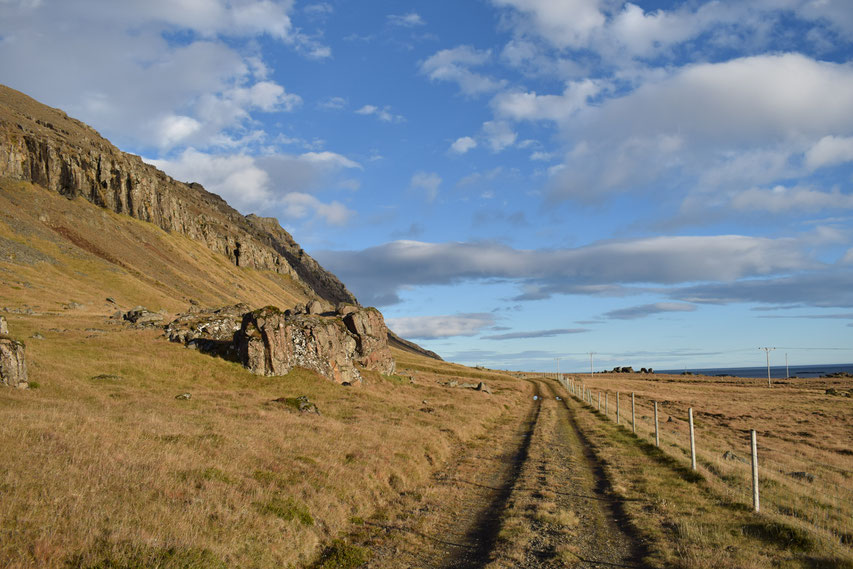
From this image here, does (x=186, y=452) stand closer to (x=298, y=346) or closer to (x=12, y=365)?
(x=12, y=365)

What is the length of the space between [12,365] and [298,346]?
796 inches

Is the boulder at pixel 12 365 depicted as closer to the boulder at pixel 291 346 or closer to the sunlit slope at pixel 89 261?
the boulder at pixel 291 346

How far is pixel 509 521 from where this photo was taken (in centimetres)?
1252

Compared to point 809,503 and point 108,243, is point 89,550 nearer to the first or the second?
point 809,503

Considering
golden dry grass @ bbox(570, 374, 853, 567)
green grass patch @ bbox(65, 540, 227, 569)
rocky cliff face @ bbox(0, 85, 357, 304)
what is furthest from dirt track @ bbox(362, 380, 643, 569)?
rocky cliff face @ bbox(0, 85, 357, 304)

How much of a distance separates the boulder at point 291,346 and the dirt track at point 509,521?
821 inches

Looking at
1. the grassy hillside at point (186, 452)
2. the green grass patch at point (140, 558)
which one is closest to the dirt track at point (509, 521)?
the grassy hillside at point (186, 452)

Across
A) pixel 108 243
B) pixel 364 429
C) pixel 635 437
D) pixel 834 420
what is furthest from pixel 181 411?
pixel 108 243

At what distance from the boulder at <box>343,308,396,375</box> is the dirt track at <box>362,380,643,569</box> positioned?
110 ft

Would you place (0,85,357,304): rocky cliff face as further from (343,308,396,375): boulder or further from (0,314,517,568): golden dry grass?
(0,314,517,568): golden dry grass

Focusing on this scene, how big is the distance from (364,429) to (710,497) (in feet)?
47.9

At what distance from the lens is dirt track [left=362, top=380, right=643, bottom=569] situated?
408 inches

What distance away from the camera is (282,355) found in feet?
126

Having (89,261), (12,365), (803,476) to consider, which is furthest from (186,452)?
(89,261)
